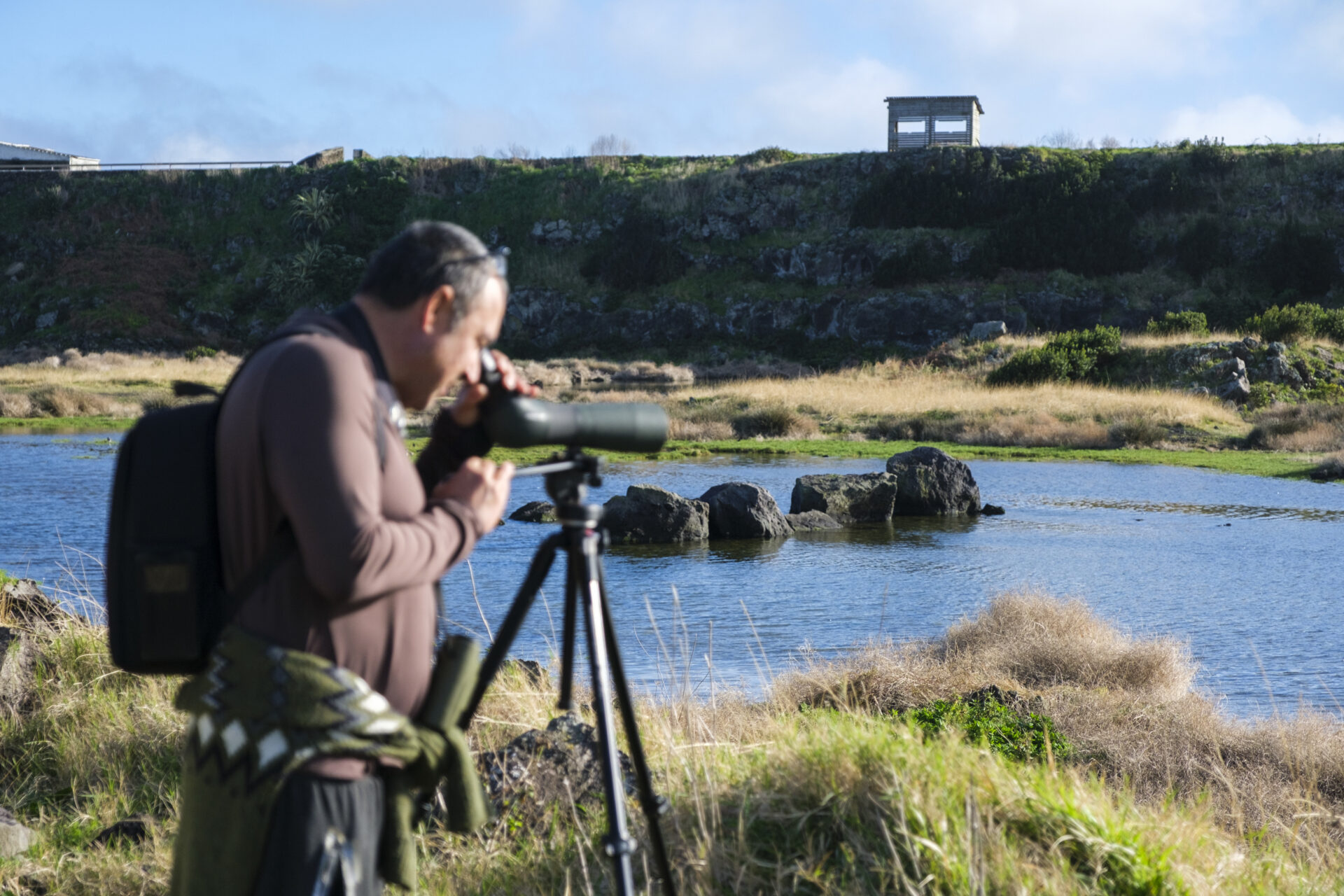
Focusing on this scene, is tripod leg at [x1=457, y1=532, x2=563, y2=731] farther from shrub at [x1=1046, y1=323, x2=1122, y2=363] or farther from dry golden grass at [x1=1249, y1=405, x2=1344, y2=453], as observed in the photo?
Answer: shrub at [x1=1046, y1=323, x2=1122, y2=363]

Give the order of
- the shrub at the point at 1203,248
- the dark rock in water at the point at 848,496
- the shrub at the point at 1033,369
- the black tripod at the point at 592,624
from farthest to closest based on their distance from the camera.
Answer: the shrub at the point at 1203,248
the shrub at the point at 1033,369
the dark rock in water at the point at 848,496
the black tripod at the point at 592,624

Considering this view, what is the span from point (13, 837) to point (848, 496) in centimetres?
1313

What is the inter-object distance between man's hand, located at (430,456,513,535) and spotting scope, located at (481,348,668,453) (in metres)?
0.09

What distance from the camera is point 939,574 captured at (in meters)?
12.5

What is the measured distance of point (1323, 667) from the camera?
8.66 metres

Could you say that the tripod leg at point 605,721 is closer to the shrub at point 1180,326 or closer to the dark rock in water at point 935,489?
the dark rock in water at point 935,489

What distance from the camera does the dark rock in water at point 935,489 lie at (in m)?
17.1

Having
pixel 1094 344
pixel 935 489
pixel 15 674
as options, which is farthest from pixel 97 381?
pixel 15 674

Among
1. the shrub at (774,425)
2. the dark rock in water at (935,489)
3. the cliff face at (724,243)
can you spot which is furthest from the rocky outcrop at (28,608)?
the cliff face at (724,243)

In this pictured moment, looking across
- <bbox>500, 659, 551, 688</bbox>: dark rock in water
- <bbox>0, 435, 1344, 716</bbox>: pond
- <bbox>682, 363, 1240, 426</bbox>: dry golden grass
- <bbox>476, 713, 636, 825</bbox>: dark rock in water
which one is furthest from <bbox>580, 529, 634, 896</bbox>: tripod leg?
<bbox>682, 363, 1240, 426</bbox>: dry golden grass

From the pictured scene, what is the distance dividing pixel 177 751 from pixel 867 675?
3.70 meters

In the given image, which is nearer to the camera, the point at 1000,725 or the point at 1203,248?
the point at 1000,725

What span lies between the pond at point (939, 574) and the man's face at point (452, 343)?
10.7ft

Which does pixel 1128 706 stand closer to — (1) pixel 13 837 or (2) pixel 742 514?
(1) pixel 13 837
